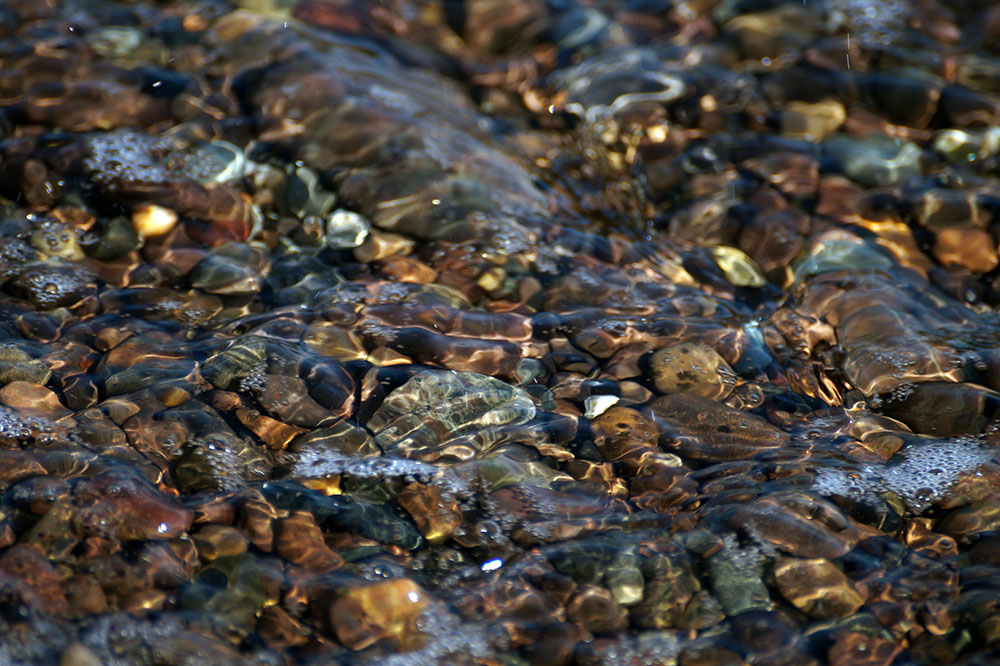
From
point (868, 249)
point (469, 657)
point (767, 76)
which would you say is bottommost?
point (469, 657)

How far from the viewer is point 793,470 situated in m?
2.58

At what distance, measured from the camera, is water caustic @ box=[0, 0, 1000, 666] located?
85.8 inches

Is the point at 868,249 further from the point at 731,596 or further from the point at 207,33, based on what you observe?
the point at 207,33

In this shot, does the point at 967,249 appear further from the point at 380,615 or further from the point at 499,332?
the point at 380,615

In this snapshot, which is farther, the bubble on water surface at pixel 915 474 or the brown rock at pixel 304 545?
the bubble on water surface at pixel 915 474

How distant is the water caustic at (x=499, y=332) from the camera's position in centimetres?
218

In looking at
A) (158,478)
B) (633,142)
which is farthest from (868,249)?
(158,478)

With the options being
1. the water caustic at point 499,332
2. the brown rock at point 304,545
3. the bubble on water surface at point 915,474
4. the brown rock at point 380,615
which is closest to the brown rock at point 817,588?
the water caustic at point 499,332

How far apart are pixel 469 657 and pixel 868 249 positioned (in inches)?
90.7

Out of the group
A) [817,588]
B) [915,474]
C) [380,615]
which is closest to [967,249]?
[915,474]

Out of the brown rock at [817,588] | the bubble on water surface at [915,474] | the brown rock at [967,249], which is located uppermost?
the brown rock at [967,249]

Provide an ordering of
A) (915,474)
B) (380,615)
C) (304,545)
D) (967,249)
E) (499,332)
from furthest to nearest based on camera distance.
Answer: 1. (967,249)
2. (499,332)
3. (915,474)
4. (304,545)
5. (380,615)

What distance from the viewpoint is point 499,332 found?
3016 millimetres

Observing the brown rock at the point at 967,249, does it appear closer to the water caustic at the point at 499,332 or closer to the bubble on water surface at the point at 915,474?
the water caustic at the point at 499,332
